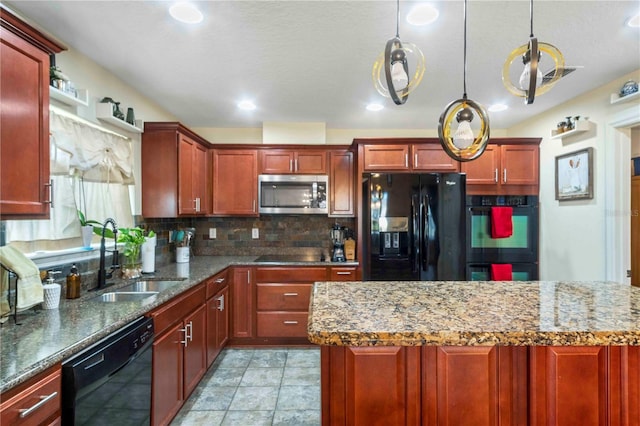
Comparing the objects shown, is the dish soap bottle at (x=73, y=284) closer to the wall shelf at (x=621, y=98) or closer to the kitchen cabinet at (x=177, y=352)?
the kitchen cabinet at (x=177, y=352)

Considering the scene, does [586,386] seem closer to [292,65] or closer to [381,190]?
[381,190]

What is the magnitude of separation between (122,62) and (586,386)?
3228 mm

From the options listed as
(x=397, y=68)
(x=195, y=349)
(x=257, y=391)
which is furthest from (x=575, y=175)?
(x=195, y=349)

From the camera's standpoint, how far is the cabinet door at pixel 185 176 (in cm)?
301

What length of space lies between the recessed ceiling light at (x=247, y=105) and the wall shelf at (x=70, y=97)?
4.32 ft

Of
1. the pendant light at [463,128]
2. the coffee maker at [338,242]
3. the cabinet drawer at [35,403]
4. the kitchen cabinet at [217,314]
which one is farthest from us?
the coffee maker at [338,242]

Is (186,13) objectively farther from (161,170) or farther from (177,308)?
(177,308)

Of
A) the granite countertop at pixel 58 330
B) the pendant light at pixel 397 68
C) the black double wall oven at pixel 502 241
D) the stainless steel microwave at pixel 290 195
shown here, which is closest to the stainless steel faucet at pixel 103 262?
the granite countertop at pixel 58 330

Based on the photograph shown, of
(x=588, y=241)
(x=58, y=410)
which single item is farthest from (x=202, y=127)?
(x=588, y=241)

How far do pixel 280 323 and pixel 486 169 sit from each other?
2.75 m

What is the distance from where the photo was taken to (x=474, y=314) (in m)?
1.34

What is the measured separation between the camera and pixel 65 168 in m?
2.10

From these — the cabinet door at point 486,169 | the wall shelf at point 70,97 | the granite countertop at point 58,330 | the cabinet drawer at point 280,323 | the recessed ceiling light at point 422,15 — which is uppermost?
the recessed ceiling light at point 422,15

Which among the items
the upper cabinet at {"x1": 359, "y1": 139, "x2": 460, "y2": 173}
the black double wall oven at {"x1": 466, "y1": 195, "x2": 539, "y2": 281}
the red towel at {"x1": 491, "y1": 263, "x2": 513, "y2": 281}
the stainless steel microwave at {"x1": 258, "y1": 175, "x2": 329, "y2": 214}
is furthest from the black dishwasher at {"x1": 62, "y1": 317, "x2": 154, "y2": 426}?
the red towel at {"x1": 491, "y1": 263, "x2": 513, "y2": 281}
